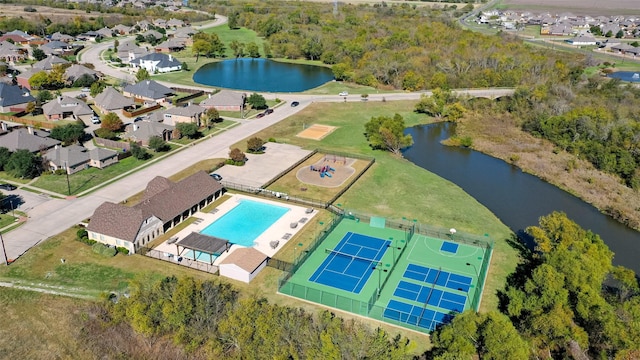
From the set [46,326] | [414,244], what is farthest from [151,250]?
[414,244]

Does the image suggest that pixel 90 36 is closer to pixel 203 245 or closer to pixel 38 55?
pixel 38 55

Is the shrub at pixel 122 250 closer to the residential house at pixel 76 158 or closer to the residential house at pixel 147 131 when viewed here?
the residential house at pixel 76 158

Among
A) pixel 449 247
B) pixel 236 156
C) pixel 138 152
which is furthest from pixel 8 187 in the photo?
pixel 449 247

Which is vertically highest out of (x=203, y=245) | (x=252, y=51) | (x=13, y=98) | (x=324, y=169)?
(x=252, y=51)

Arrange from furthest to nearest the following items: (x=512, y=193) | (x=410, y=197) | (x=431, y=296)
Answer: (x=512, y=193), (x=410, y=197), (x=431, y=296)

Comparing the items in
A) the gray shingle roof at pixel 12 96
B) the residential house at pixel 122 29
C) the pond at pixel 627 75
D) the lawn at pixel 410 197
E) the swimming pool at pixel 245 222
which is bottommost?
the swimming pool at pixel 245 222

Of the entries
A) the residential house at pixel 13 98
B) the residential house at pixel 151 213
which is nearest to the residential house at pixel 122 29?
the residential house at pixel 13 98
